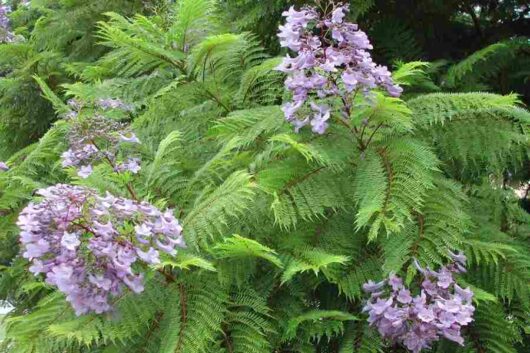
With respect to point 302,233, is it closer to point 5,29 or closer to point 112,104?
point 112,104

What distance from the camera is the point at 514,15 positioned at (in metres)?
3.13

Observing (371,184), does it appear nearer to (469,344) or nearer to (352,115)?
(352,115)

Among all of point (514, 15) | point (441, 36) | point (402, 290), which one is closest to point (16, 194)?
point (402, 290)

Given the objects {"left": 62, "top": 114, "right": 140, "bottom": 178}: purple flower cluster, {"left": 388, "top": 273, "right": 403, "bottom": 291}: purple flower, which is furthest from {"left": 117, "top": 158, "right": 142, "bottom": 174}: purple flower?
{"left": 388, "top": 273, "right": 403, "bottom": 291}: purple flower

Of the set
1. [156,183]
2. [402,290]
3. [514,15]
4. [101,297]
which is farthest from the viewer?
[514,15]

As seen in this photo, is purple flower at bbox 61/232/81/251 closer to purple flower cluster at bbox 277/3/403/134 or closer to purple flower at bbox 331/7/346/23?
purple flower cluster at bbox 277/3/403/134

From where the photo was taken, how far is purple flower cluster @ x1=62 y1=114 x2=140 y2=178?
7.73 ft

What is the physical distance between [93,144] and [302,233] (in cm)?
92

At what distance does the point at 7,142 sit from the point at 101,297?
303 centimetres

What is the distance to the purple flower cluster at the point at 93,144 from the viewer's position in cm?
236

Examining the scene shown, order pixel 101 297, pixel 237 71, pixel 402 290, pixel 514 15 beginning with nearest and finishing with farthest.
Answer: pixel 101 297 < pixel 402 290 < pixel 237 71 < pixel 514 15

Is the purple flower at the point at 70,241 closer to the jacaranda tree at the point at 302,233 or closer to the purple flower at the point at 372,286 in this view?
the jacaranda tree at the point at 302,233

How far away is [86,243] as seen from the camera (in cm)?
162

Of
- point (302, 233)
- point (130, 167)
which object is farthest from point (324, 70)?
point (130, 167)
